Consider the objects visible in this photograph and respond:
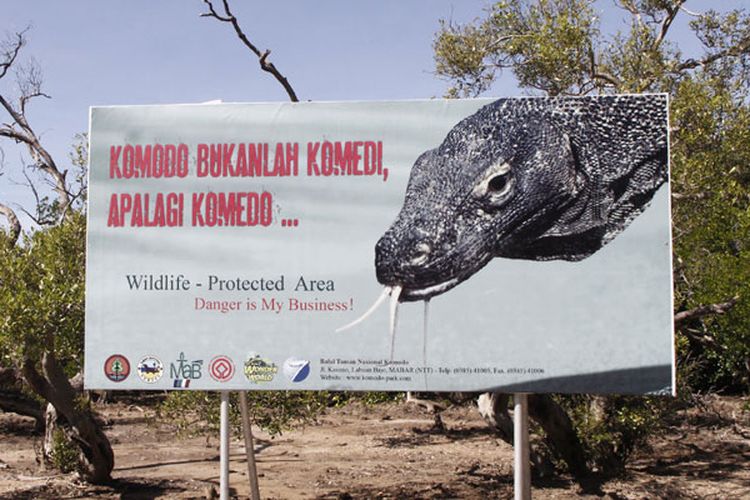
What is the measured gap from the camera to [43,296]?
34.0 feet

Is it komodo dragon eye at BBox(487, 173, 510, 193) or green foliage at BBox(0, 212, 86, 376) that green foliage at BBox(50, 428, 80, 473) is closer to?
green foliage at BBox(0, 212, 86, 376)

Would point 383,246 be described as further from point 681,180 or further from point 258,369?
point 681,180

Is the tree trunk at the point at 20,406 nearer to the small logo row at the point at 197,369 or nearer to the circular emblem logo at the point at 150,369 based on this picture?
the small logo row at the point at 197,369

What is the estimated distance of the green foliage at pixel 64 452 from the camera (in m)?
13.6

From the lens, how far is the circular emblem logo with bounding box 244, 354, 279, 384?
8.10 meters

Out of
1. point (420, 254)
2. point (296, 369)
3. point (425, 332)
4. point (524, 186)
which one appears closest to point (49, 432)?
point (296, 369)

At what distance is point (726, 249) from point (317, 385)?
7.90 m

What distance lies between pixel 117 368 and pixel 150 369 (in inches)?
13.8

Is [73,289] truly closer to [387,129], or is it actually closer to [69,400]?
[69,400]

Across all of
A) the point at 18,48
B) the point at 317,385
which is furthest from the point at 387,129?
the point at 18,48

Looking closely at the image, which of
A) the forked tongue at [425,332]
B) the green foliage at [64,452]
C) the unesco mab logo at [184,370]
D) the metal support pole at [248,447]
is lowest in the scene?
the green foliage at [64,452]

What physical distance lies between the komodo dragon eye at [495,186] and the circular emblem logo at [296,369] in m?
2.38

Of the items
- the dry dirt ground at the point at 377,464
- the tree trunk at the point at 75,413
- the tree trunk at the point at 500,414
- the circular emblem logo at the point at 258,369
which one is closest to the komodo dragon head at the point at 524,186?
the circular emblem logo at the point at 258,369

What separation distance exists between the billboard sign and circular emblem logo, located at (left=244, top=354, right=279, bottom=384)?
0.05ft
